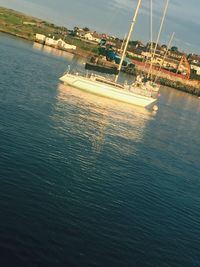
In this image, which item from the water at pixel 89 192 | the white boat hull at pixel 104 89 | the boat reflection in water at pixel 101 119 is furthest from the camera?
the white boat hull at pixel 104 89

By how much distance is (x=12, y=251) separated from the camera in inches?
739

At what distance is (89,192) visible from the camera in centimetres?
2825

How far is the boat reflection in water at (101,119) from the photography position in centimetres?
4444

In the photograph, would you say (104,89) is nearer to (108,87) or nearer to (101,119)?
(108,87)

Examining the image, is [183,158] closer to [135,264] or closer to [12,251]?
[135,264]

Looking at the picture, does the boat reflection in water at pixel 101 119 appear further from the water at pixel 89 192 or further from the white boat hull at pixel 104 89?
the white boat hull at pixel 104 89

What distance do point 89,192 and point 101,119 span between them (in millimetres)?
28489

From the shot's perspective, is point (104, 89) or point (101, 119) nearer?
point (101, 119)

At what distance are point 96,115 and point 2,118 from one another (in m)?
19.9

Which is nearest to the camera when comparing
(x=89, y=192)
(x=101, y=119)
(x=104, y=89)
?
(x=89, y=192)

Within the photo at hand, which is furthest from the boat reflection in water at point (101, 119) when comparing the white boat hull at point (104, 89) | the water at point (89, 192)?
the white boat hull at point (104, 89)

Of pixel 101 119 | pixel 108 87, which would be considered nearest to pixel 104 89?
pixel 108 87

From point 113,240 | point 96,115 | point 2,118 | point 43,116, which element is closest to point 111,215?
point 113,240

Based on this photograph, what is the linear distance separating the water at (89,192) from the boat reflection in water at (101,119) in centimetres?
28
